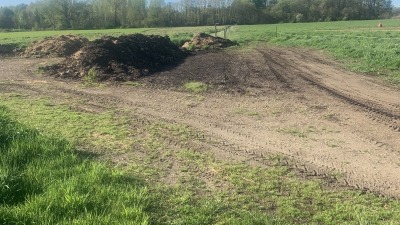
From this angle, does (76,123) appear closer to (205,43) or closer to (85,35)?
(205,43)

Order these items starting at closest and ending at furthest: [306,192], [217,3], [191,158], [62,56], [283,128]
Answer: [306,192]
[191,158]
[283,128]
[62,56]
[217,3]

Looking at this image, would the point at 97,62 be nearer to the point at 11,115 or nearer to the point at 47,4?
the point at 11,115

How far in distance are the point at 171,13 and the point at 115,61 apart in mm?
67234

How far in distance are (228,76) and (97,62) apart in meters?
5.90

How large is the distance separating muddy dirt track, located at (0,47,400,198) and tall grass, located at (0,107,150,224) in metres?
2.44

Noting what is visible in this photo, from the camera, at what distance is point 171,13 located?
82375 millimetres

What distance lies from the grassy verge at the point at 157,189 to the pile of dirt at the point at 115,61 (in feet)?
28.6

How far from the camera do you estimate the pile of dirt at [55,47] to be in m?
25.7

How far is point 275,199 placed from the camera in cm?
565

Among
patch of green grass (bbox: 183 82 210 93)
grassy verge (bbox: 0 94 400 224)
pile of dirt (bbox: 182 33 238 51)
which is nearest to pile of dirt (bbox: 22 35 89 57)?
pile of dirt (bbox: 182 33 238 51)

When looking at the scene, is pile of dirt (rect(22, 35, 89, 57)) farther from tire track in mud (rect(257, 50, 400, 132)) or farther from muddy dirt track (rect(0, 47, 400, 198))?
tire track in mud (rect(257, 50, 400, 132))

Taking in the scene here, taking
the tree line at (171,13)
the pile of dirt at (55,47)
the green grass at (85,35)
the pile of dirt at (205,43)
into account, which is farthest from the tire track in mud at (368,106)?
the tree line at (171,13)

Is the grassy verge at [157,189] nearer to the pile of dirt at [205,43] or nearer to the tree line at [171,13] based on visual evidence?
the pile of dirt at [205,43]

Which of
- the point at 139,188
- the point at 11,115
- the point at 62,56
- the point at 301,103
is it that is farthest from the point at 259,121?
the point at 62,56
